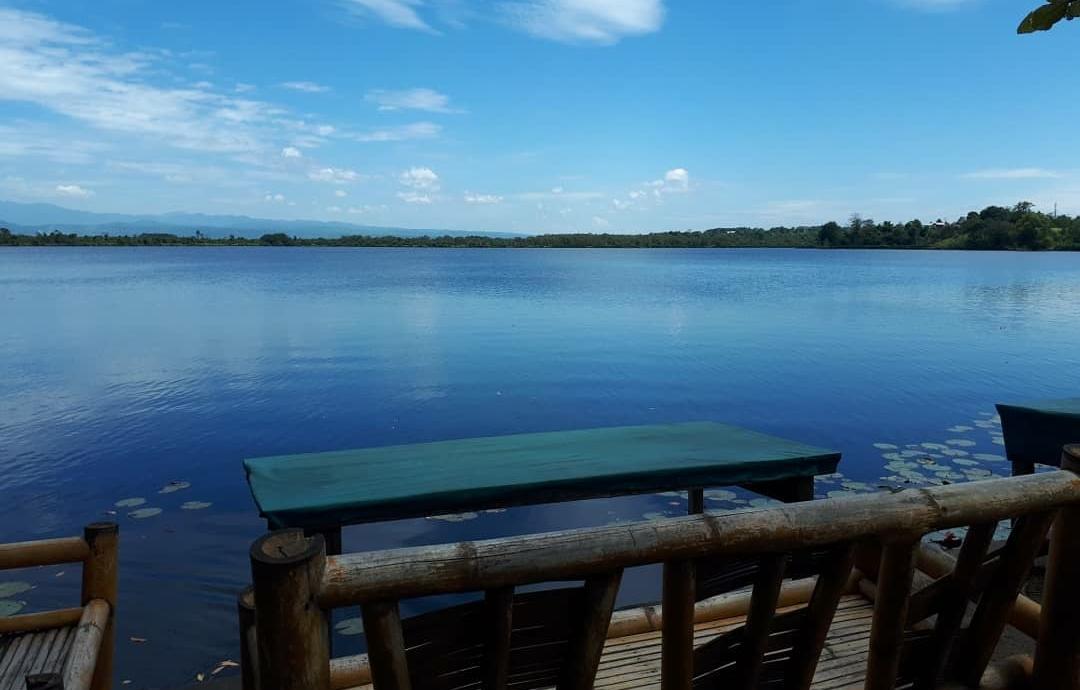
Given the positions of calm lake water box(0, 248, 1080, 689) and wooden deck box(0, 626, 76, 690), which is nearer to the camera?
wooden deck box(0, 626, 76, 690)

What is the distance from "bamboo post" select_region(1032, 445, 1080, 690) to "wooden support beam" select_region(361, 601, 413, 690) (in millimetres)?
2290

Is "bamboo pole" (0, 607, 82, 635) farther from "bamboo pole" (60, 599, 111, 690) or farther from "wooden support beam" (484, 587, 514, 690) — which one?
"wooden support beam" (484, 587, 514, 690)

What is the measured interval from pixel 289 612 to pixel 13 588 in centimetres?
756

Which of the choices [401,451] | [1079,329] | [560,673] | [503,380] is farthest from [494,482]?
[1079,329]

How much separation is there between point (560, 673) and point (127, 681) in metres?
5.44

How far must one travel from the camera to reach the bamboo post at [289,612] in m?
1.74

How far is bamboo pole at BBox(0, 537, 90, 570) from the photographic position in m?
4.36

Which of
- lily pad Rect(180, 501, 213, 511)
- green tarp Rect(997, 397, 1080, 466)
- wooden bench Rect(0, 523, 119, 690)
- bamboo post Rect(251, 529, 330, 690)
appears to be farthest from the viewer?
lily pad Rect(180, 501, 213, 511)

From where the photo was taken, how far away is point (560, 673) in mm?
2229

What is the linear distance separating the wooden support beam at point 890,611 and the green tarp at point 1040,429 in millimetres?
4781

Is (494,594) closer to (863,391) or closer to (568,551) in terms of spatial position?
(568,551)

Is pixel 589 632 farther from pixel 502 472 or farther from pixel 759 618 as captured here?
pixel 502 472

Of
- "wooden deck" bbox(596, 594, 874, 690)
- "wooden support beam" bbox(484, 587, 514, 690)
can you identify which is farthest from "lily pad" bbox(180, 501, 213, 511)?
"wooden support beam" bbox(484, 587, 514, 690)

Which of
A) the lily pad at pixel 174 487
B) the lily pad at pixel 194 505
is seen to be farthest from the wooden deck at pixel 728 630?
the lily pad at pixel 174 487
